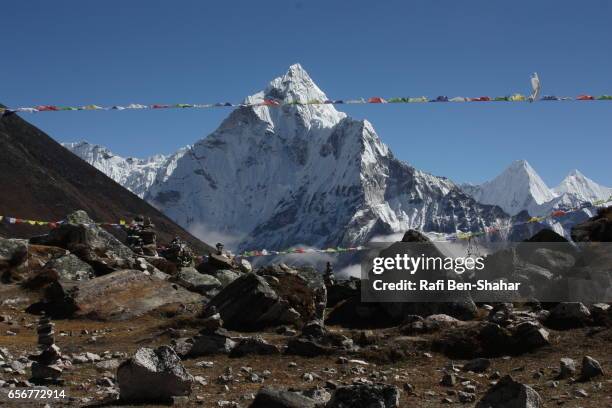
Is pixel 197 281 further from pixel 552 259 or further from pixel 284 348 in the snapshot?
pixel 284 348

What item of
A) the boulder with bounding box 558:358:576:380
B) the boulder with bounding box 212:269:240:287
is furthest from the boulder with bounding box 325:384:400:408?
the boulder with bounding box 212:269:240:287

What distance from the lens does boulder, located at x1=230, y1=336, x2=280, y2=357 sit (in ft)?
71.1

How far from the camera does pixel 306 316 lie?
30188 mm

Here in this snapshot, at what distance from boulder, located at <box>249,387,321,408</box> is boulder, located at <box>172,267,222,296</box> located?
→ 79.8 ft

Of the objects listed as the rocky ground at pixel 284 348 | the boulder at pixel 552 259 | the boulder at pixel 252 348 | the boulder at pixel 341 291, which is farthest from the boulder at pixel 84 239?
the boulder at pixel 252 348

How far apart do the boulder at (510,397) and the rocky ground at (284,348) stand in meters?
0.02

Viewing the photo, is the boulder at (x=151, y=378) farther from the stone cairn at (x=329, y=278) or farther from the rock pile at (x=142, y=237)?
the rock pile at (x=142, y=237)

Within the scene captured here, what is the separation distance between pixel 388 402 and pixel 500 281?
1842 cm

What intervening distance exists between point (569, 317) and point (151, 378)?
1440cm

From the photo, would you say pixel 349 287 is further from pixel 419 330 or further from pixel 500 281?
pixel 419 330

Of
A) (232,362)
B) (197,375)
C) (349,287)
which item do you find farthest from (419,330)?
(349,287)

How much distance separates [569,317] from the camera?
23.7 meters

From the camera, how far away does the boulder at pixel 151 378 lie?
50.5 ft

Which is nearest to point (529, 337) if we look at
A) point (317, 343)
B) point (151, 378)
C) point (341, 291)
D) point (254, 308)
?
point (317, 343)
